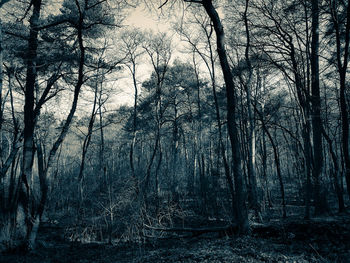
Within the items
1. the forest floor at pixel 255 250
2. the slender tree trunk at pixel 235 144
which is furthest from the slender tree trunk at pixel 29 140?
the slender tree trunk at pixel 235 144

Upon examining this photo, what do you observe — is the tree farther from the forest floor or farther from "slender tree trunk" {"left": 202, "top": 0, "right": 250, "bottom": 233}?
the forest floor

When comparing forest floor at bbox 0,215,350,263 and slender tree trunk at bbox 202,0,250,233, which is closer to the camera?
forest floor at bbox 0,215,350,263

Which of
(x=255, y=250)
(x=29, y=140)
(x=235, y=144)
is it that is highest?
(x=29, y=140)

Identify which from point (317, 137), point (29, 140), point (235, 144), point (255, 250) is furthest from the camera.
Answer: point (317, 137)

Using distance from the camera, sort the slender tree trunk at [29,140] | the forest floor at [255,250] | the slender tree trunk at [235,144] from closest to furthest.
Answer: the forest floor at [255,250]
the slender tree trunk at [235,144]
the slender tree trunk at [29,140]

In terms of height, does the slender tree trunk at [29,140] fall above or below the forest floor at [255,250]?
above

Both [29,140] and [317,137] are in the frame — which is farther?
[317,137]

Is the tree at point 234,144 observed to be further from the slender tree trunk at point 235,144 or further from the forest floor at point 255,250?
the forest floor at point 255,250

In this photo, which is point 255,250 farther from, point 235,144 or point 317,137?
point 317,137

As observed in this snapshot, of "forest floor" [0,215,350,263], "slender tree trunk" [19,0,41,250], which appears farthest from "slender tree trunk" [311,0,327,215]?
"slender tree trunk" [19,0,41,250]

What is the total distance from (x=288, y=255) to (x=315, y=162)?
599 cm

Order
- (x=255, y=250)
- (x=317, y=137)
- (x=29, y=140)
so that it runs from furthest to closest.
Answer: (x=317, y=137)
(x=29, y=140)
(x=255, y=250)

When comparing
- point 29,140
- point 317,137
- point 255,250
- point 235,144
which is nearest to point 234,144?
point 235,144

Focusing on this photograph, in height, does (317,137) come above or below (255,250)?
above
